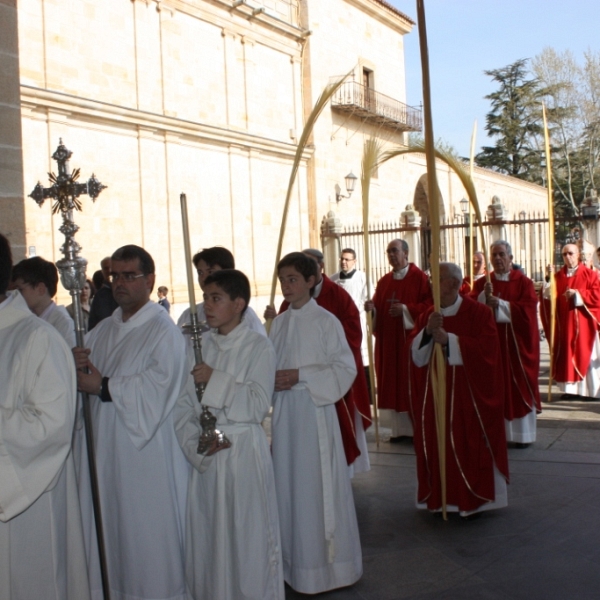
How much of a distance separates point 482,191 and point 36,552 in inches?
1081

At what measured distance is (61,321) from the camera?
4375mm

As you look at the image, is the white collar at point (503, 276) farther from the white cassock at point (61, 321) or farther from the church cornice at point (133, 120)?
the church cornice at point (133, 120)

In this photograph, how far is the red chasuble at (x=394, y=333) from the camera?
797 cm

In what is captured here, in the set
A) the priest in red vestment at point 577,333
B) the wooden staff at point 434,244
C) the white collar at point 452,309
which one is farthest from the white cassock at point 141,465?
the priest in red vestment at point 577,333

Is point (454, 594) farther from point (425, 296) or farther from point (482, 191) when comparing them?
point (482, 191)

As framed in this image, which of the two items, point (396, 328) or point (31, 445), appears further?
point (396, 328)

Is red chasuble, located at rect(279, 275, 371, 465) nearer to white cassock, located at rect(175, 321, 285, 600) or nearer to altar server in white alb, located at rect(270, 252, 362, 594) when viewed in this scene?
altar server in white alb, located at rect(270, 252, 362, 594)

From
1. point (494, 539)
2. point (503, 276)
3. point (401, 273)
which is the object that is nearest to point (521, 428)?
point (503, 276)

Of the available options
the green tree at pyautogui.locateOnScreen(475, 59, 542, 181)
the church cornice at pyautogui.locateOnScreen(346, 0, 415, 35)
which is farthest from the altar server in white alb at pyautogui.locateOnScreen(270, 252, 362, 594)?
the green tree at pyautogui.locateOnScreen(475, 59, 542, 181)

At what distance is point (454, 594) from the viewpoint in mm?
4098

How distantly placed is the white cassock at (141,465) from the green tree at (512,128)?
134ft

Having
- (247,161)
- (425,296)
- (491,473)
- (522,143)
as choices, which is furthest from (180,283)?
(522,143)

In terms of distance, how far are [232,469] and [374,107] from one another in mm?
22829

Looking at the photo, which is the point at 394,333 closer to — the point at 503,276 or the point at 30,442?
the point at 503,276
